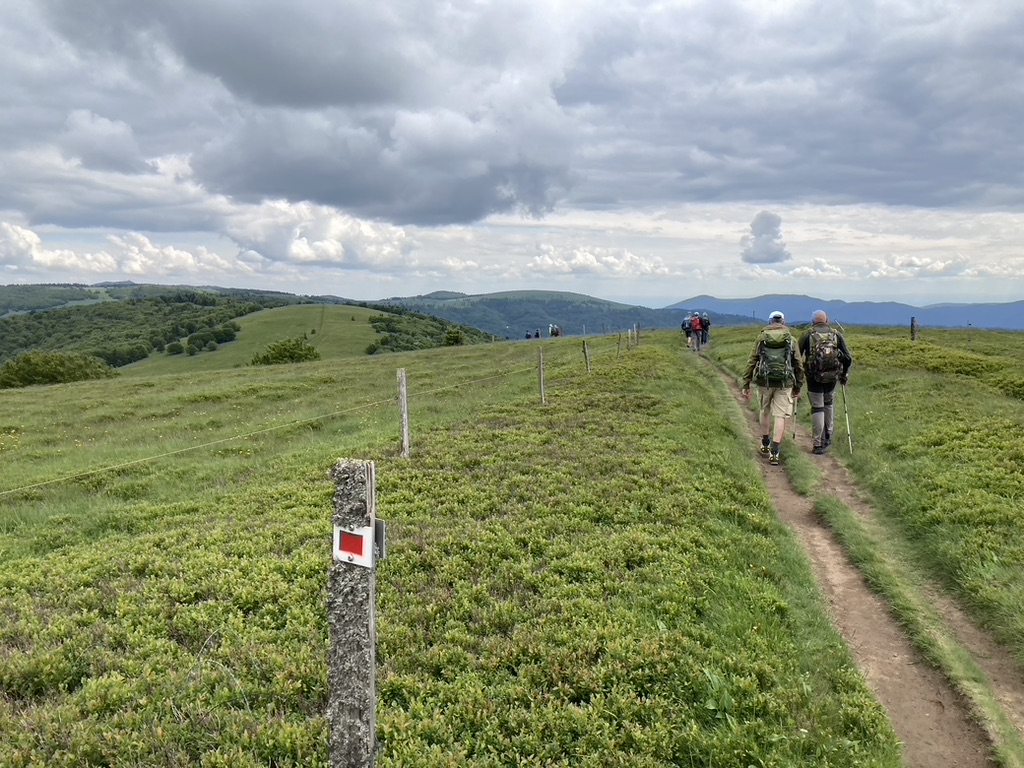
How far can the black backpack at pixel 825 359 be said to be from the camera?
15.9 meters

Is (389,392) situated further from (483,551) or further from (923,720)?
(923,720)

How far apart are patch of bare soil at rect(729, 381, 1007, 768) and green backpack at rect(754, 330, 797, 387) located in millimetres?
5577

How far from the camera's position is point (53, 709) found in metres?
5.94

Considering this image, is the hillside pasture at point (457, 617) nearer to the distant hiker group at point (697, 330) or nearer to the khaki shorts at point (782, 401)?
the khaki shorts at point (782, 401)

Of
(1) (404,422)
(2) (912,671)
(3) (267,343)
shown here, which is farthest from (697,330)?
(3) (267,343)

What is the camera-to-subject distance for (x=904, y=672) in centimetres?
692

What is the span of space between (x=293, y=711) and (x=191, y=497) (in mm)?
9951

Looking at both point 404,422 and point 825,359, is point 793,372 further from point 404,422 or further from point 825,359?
point 404,422

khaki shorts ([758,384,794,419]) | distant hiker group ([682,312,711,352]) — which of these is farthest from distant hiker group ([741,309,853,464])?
distant hiker group ([682,312,711,352])

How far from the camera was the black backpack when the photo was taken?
627 inches

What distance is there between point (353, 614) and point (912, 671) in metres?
6.83

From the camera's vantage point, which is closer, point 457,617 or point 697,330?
point 457,617

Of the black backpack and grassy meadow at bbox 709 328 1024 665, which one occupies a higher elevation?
the black backpack

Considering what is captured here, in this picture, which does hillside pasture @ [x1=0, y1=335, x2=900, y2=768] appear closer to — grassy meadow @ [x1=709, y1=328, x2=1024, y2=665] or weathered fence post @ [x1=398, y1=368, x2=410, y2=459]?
weathered fence post @ [x1=398, y1=368, x2=410, y2=459]
